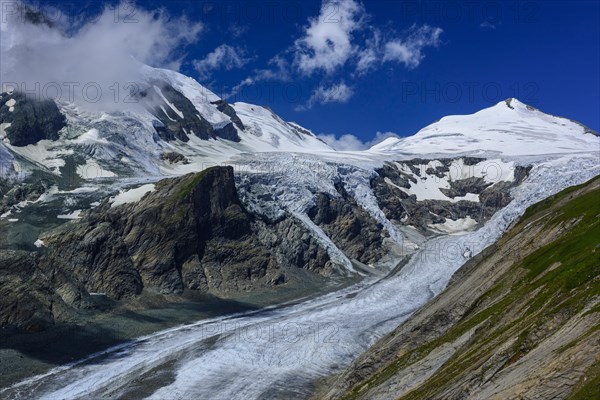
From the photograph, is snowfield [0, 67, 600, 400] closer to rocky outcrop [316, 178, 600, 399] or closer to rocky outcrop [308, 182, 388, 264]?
rocky outcrop [308, 182, 388, 264]

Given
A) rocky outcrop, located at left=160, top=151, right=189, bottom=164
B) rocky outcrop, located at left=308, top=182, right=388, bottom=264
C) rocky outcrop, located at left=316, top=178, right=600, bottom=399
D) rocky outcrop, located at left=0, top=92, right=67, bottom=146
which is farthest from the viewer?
rocky outcrop, located at left=160, top=151, right=189, bottom=164

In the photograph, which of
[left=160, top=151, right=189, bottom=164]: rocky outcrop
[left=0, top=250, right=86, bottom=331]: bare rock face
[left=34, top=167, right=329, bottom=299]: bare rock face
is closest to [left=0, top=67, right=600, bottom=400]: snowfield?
[left=160, top=151, right=189, bottom=164]: rocky outcrop

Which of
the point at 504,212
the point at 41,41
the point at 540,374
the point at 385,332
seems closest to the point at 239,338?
the point at 385,332

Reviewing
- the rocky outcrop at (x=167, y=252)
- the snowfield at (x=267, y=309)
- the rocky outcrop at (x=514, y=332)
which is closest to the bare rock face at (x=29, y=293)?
the rocky outcrop at (x=167, y=252)

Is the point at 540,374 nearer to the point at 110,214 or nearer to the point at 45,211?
the point at 110,214

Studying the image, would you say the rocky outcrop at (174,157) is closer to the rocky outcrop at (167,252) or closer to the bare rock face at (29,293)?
the rocky outcrop at (167,252)

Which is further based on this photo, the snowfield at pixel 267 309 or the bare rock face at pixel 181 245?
the bare rock face at pixel 181 245

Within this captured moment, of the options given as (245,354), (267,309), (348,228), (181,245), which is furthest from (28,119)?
(245,354)
